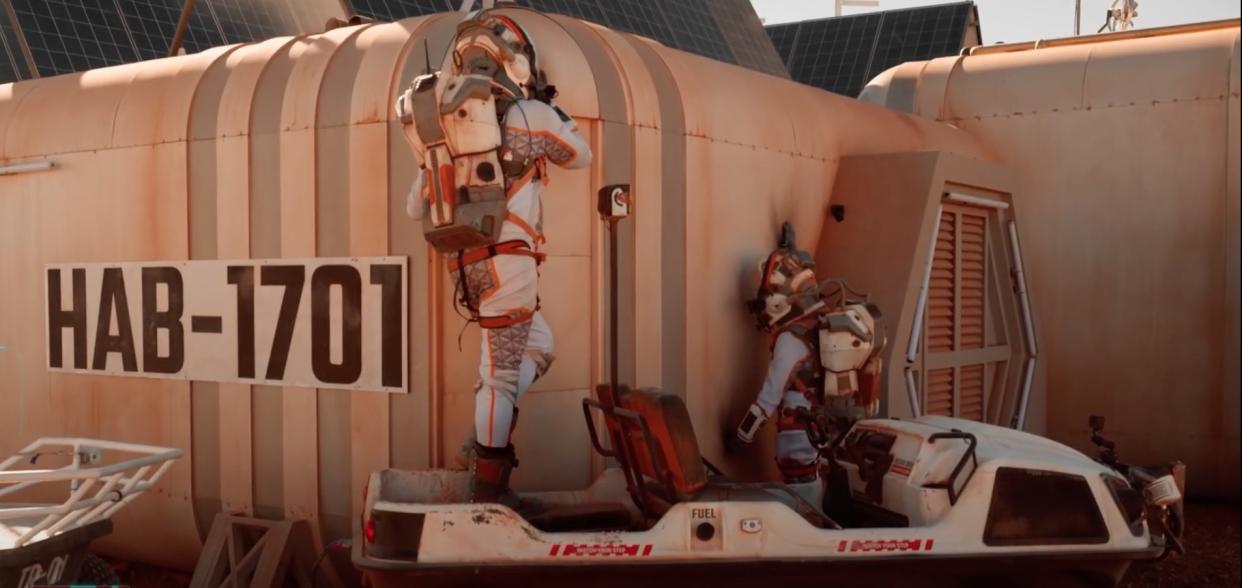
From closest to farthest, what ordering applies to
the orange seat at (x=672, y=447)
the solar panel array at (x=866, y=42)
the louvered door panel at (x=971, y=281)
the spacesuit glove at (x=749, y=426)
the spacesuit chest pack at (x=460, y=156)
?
1. the orange seat at (x=672, y=447)
2. the spacesuit chest pack at (x=460, y=156)
3. the spacesuit glove at (x=749, y=426)
4. the louvered door panel at (x=971, y=281)
5. the solar panel array at (x=866, y=42)

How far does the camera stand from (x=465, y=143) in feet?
17.4

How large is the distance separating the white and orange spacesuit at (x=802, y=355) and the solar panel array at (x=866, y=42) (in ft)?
55.9

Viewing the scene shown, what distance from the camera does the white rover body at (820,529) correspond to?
4730mm

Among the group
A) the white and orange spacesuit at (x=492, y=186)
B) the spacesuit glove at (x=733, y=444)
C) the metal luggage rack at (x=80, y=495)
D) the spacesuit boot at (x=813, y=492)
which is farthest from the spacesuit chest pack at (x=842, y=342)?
the metal luggage rack at (x=80, y=495)

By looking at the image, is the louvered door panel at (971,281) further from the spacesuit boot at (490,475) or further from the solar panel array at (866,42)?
the solar panel array at (866,42)

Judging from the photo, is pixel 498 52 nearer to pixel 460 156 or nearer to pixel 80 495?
pixel 460 156

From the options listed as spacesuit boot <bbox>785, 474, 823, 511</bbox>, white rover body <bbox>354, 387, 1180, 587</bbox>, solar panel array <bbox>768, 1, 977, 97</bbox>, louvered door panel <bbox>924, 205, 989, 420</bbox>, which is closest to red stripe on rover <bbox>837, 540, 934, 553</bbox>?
white rover body <bbox>354, 387, 1180, 587</bbox>

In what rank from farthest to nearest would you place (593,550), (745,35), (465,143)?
(745,35)
(465,143)
(593,550)

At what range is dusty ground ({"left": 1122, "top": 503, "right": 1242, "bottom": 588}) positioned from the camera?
6957 millimetres

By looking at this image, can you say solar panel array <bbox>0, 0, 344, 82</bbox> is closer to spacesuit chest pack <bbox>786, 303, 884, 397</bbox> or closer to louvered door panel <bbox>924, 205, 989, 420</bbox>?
louvered door panel <bbox>924, 205, 989, 420</bbox>

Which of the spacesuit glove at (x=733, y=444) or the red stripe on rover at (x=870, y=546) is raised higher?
the spacesuit glove at (x=733, y=444)

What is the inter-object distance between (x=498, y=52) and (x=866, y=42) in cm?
2092

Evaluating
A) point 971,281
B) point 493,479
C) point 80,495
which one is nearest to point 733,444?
point 493,479

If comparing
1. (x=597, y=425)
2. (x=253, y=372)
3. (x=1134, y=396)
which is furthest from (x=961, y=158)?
(x=253, y=372)
